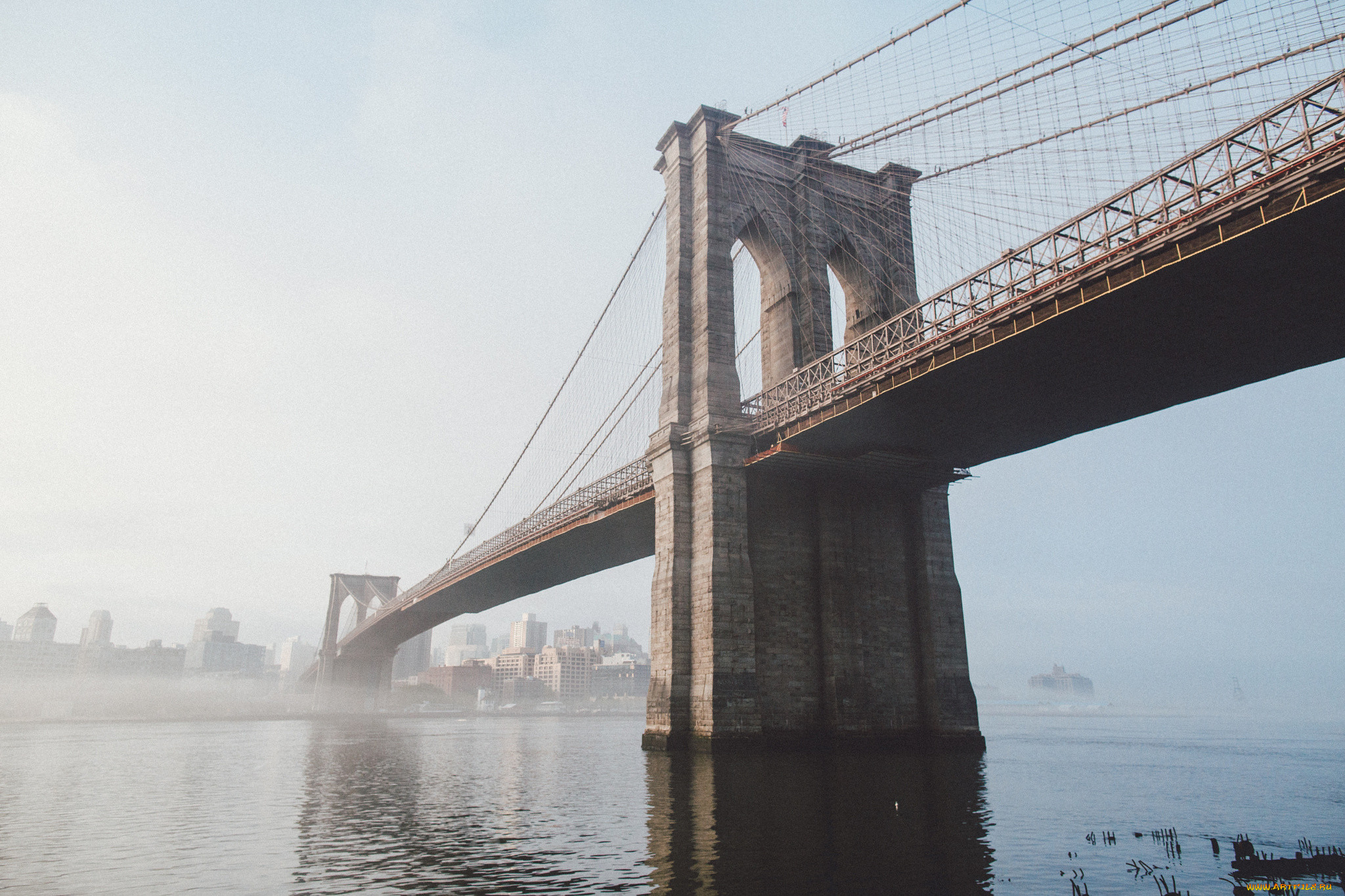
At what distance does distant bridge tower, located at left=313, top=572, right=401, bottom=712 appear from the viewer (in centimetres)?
10456

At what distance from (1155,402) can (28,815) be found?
1287 inches

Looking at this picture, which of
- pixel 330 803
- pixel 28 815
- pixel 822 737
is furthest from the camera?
pixel 822 737

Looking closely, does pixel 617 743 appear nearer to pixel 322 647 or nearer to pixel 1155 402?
pixel 1155 402

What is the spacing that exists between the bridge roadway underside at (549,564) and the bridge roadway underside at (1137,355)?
12.8 meters

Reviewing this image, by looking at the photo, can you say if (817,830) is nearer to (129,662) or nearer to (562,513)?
(562,513)

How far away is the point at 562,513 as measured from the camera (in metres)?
46.8

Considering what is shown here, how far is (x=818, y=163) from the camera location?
134ft

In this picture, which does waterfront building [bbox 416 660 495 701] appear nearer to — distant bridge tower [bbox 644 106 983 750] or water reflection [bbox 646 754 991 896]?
distant bridge tower [bbox 644 106 983 750]

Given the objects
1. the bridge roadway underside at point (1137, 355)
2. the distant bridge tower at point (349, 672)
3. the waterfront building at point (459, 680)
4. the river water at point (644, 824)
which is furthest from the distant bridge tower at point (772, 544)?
the waterfront building at point (459, 680)

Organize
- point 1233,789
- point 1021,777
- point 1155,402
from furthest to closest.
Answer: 1. point 1155,402
2. point 1021,777
3. point 1233,789

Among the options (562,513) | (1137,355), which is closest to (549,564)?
(562,513)

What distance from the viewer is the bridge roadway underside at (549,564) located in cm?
4231

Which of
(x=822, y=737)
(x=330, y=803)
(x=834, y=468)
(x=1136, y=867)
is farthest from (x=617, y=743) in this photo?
(x=1136, y=867)

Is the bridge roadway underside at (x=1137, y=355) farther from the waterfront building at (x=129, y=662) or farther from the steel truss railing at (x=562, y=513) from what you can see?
the waterfront building at (x=129, y=662)
